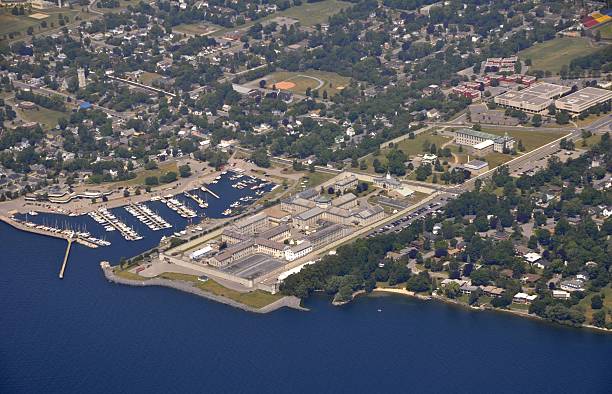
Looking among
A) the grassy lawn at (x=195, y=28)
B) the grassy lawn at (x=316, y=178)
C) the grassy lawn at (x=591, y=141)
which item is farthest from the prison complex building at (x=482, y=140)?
the grassy lawn at (x=195, y=28)

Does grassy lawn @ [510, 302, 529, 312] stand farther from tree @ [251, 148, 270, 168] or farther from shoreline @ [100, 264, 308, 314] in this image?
tree @ [251, 148, 270, 168]

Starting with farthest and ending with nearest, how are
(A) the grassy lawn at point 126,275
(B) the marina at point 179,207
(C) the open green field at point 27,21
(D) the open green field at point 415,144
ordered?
(C) the open green field at point 27,21, (D) the open green field at point 415,144, (B) the marina at point 179,207, (A) the grassy lawn at point 126,275

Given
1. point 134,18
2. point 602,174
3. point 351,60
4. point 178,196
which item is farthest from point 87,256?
point 134,18

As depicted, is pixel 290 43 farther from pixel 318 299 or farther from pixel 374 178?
pixel 318 299

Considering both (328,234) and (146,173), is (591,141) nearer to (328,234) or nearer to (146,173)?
(328,234)

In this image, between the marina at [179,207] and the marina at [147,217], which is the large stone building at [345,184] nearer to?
the marina at [179,207]
